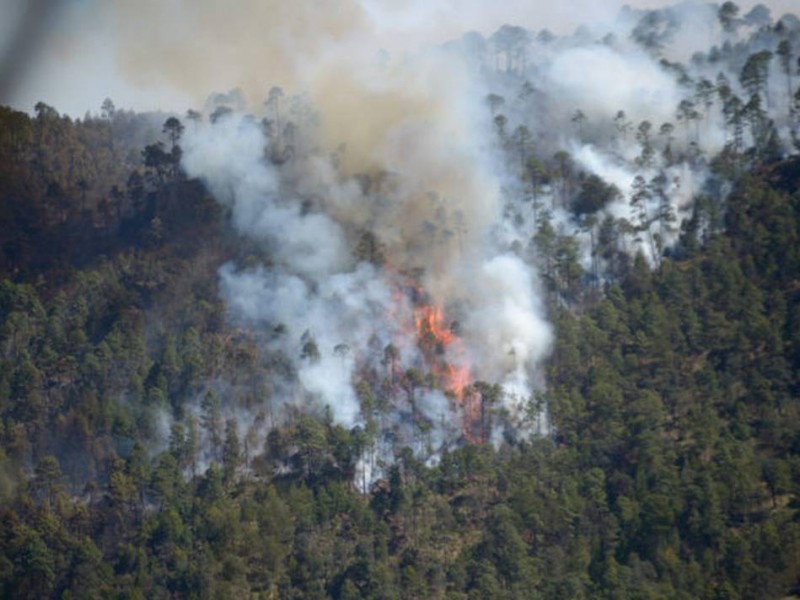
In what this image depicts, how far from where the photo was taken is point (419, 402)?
88875 millimetres

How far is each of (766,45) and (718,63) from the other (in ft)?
16.2

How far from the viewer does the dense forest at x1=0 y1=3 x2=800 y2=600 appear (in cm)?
7675

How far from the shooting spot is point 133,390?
88500 mm

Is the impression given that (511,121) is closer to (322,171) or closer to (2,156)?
(322,171)

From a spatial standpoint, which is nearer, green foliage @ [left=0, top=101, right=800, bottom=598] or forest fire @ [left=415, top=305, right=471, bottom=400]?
green foliage @ [left=0, top=101, right=800, bottom=598]

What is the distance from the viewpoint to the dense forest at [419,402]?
252 ft

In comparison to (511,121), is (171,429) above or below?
below

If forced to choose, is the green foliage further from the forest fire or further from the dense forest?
the forest fire

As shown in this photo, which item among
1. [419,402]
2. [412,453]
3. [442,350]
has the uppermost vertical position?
[442,350]

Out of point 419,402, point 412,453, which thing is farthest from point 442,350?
point 412,453

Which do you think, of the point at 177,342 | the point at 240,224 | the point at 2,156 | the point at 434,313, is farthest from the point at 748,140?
the point at 2,156

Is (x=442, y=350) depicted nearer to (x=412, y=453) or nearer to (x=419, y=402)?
(x=419, y=402)

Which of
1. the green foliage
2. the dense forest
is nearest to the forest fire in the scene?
the dense forest

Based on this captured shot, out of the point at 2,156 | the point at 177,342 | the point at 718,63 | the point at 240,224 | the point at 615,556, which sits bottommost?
the point at 615,556
